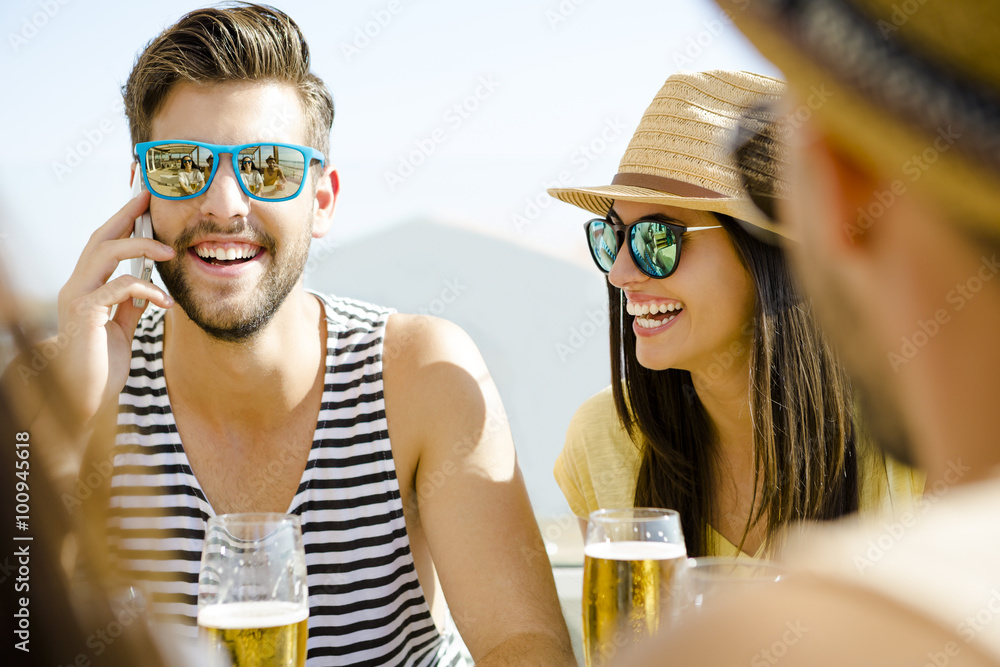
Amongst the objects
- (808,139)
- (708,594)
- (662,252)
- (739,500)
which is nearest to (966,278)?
(808,139)

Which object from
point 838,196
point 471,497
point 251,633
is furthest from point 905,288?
point 471,497

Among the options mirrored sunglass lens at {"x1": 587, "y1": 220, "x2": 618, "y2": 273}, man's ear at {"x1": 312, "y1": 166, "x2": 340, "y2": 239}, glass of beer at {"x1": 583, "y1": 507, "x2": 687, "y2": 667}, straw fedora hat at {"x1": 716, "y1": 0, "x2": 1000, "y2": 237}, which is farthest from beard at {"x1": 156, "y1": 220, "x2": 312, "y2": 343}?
straw fedora hat at {"x1": 716, "y1": 0, "x2": 1000, "y2": 237}

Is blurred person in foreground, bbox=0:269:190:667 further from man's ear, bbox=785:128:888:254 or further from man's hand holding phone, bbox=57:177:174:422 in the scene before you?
man's hand holding phone, bbox=57:177:174:422

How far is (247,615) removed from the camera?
49.4 inches

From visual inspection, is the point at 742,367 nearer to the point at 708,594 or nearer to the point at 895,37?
the point at 708,594

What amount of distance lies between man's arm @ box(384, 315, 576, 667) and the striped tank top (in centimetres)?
9

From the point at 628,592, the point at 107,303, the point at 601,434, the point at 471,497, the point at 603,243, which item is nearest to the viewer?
the point at 628,592

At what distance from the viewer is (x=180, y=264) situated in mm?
2369

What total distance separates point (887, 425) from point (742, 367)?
1798 millimetres

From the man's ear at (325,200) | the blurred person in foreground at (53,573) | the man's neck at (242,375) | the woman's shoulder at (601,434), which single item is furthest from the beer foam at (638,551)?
the man's ear at (325,200)

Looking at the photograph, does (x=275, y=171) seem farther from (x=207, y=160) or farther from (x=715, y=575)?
(x=715, y=575)

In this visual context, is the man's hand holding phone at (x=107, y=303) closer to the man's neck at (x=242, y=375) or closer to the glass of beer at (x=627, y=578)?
the man's neck at (x=242, y=375)

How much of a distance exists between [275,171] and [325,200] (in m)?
0.33

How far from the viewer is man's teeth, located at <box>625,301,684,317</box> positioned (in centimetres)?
237
